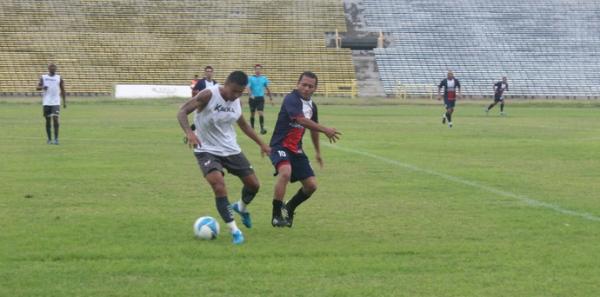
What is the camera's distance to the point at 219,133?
10.3 meters

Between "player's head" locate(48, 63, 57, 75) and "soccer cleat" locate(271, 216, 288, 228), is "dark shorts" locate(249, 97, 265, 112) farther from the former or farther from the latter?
"soccer cleat" locate(271, 216, 288, 228)

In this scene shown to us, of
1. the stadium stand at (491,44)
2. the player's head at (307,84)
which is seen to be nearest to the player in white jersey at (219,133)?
the player's head at (307,84)

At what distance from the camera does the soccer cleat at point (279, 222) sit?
35.2 feet

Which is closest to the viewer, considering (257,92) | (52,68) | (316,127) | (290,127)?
(316,127)

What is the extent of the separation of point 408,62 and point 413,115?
23249 mm

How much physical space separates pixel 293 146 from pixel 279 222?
97 cm

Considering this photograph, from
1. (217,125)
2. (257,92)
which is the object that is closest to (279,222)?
(217,125)

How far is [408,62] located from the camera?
6359 centimetres

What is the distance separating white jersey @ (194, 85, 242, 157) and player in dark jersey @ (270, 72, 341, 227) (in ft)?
2.58

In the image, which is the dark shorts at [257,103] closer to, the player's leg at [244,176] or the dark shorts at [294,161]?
the dark shorts at [294,161]

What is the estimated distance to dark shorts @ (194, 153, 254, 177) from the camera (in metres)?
10.0

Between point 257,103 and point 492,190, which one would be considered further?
point 257,103

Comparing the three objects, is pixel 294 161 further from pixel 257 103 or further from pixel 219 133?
pixel 257 103

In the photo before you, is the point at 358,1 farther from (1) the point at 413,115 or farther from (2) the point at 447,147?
(2) the point at 447,147
